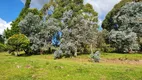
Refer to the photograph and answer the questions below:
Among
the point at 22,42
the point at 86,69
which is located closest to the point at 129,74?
the point at 86,69

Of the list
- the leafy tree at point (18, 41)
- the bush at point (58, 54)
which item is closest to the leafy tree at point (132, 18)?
the bush at point (58, 54)

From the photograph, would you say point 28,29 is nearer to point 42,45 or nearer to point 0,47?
point 42,45

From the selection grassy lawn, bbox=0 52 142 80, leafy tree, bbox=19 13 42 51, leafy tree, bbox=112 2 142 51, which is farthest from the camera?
leafy tree, bbox=19 13 42 51

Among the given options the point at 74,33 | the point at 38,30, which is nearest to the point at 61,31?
the point at 38,30

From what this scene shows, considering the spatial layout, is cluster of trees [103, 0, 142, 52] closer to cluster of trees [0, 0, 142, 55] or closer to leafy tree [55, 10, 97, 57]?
cluster of trees [0, 0, 142, 55]

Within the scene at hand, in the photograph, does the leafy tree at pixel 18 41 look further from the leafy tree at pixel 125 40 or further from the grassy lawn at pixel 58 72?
the leafy tree at pixel 125 40

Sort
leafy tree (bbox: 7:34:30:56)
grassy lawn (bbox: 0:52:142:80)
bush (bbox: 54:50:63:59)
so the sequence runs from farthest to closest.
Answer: leafy tree (bbox: 7:34:30:56)
bush (bbox: 54:50:63:59)
grassy lawn (bbox: 0:52:142:80)

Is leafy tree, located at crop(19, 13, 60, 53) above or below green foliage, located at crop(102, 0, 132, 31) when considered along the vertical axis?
below

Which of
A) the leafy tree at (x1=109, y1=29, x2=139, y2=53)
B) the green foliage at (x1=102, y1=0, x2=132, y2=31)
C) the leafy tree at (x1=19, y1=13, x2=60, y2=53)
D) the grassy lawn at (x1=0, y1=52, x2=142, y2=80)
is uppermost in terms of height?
the green foliage at (x1=102, y1=0, x2=132, y2=31)

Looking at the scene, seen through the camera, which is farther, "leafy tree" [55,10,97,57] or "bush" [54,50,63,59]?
"leafy tree" [55,10,97,57]

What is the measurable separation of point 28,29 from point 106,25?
70.9 feet

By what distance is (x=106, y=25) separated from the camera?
2092 inches

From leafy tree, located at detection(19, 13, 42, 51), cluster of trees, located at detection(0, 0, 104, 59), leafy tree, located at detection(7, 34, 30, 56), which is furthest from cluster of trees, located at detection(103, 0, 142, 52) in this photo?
leafy tree, located at detection(7, 34, 30, 56)

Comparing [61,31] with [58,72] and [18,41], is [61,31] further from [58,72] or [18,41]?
[58,72]
